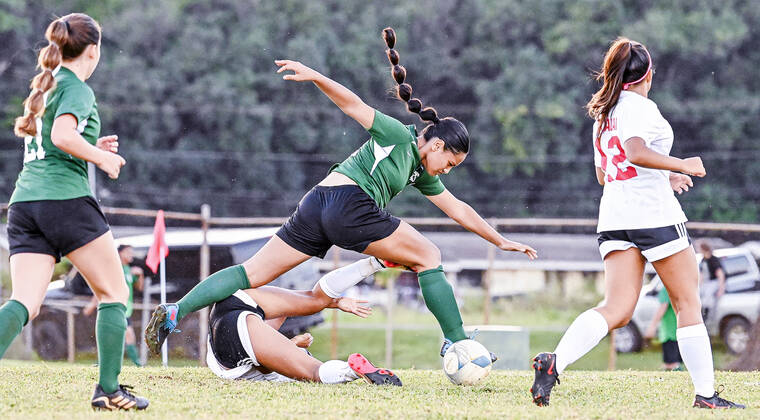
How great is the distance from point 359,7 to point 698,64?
16.7 metres

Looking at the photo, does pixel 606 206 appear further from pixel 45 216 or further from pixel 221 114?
pixel 221 114

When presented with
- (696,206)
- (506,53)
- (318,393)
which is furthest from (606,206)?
(506,53)

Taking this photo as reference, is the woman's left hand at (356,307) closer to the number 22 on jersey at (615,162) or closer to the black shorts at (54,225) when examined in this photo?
the number 22 on jersey at (615,162)

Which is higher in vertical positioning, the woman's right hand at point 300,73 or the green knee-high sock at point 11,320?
the woman's right hand at point 300,73

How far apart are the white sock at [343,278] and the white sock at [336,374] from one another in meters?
0.51

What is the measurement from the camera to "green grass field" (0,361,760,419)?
435cm

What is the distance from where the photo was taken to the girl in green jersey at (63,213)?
13.8 ft

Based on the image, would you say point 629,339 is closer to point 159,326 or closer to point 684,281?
point 684,281

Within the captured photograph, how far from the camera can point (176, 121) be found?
43.0m

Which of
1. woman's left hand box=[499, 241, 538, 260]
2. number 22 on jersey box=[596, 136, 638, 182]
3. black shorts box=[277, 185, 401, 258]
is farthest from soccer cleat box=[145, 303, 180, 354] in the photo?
number 22 on jersey box=[596, 136, 638, 182]

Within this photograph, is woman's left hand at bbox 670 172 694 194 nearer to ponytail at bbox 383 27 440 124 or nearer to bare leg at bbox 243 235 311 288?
ponytail at bbox 383 27 440 124

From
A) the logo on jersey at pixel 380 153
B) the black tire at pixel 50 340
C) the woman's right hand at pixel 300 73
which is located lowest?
the black tire at pixel 50 340

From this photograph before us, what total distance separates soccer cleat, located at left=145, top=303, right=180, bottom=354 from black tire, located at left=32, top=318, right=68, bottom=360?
9321 millimetres

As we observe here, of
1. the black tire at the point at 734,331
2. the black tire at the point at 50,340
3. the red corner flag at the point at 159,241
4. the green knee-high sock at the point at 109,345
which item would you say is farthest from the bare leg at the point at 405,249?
the black tire at the point at 734,331
